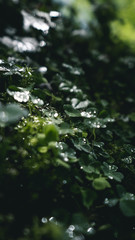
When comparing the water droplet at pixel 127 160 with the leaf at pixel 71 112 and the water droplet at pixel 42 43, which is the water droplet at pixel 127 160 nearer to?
the leaf at pixel 71 112

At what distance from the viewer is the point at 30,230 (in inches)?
26.3

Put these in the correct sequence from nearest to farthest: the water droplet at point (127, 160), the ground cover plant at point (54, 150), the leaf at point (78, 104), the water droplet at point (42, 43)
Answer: the ground cover plant at point (54, 150)
the water droplet at point (127, 160)
the leaf at point (78, 104)
the water droplet at point (42, 43)

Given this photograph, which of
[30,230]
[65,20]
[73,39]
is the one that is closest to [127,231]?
[30,230]

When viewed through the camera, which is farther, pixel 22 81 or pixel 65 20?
pixel 65 20

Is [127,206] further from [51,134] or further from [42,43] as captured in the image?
[42,43]

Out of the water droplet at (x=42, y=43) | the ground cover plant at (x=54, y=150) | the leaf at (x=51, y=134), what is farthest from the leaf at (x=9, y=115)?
the water droplet at (x=42, y=43)

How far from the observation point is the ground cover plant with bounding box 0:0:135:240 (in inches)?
29.5

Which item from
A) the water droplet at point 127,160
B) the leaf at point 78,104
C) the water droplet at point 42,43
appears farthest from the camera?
the water droplet at point 42,43

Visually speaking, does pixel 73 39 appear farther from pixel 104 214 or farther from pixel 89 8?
pixel 104 214

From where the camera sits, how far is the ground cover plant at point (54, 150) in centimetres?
75

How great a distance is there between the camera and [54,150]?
782mm

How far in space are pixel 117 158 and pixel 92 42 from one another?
1925mm

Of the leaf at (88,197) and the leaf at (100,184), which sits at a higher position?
the leaf at (100,184)

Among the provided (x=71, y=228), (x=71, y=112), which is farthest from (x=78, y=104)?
(x=71, y=228)
